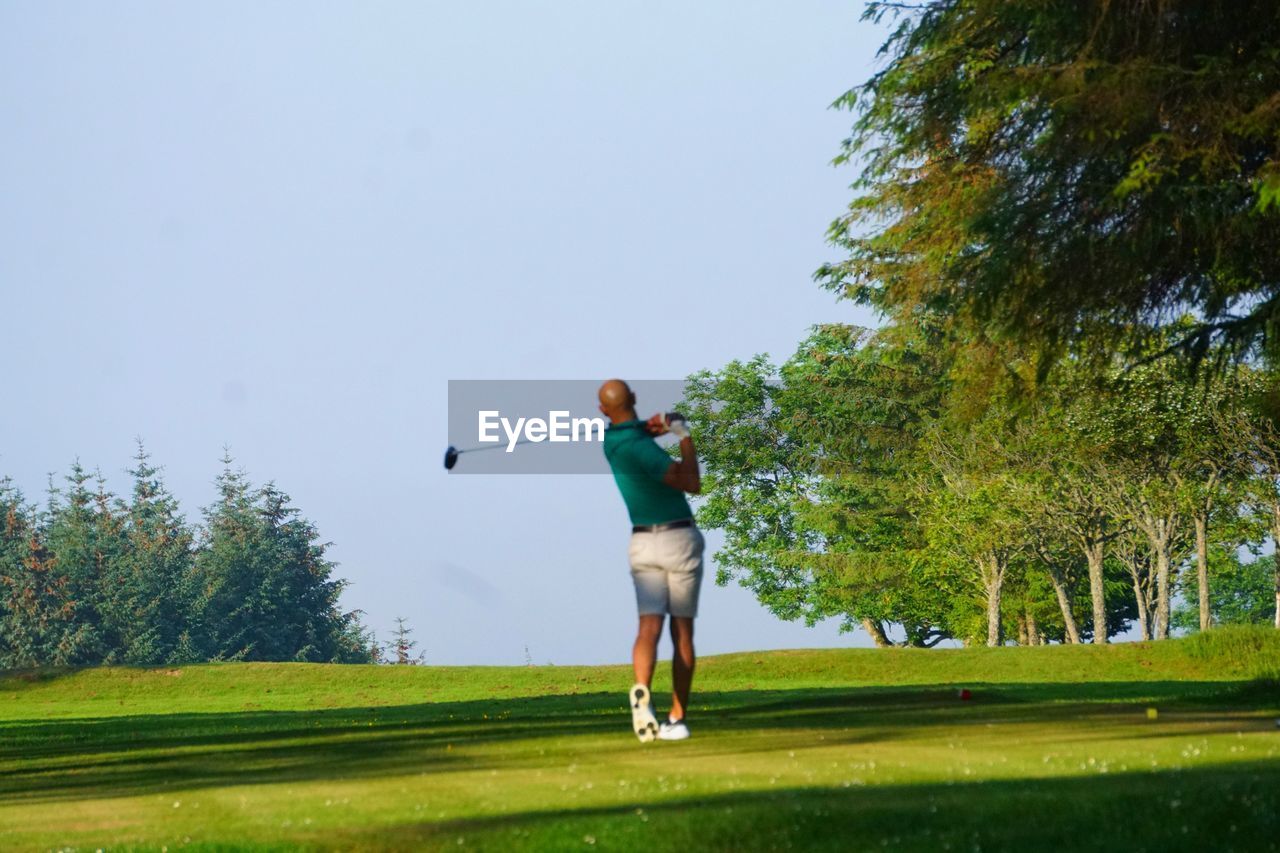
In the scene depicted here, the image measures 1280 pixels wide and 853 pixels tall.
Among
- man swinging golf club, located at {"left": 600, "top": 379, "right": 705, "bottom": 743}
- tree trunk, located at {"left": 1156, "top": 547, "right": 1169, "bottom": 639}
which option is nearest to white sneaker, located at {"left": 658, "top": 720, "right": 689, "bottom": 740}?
man swinging golf club, located at {"left": 600, "top": 379, "right": 705, "bottom": 743}

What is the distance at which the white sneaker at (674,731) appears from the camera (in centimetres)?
1213

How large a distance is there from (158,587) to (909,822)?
8629 cm

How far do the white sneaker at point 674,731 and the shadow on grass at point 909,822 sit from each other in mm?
3048

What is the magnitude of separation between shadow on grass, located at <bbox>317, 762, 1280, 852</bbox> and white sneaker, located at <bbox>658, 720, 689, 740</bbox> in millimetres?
3048

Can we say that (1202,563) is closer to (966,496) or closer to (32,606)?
(966,496)

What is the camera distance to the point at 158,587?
89.1 meters

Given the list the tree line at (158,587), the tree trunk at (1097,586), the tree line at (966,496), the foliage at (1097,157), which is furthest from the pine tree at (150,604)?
the foliage at (1097,157)

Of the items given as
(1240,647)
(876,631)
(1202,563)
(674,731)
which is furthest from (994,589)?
(674,731)

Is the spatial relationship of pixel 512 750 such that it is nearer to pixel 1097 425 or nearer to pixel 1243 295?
pixel 1243 295

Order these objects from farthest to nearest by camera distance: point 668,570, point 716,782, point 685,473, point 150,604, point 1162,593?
point 150,604
point 1162,593
point 668,570
point 685,473
point 716,782

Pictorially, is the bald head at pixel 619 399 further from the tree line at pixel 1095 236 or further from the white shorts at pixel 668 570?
the tree line at pixel 1095 236

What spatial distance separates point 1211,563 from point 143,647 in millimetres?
56942

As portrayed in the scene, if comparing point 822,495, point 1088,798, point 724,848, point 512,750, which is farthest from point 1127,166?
point 822,495

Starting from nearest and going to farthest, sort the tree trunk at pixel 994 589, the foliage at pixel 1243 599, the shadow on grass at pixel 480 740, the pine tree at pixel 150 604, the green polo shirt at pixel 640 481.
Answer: the green polo shirt at pixel 640 481
the shadow on grass at pixel 480 740
the tree trunk at pixel 994 589
the pine tree at pixel 150 604
the foliage at pixel 1243 599
